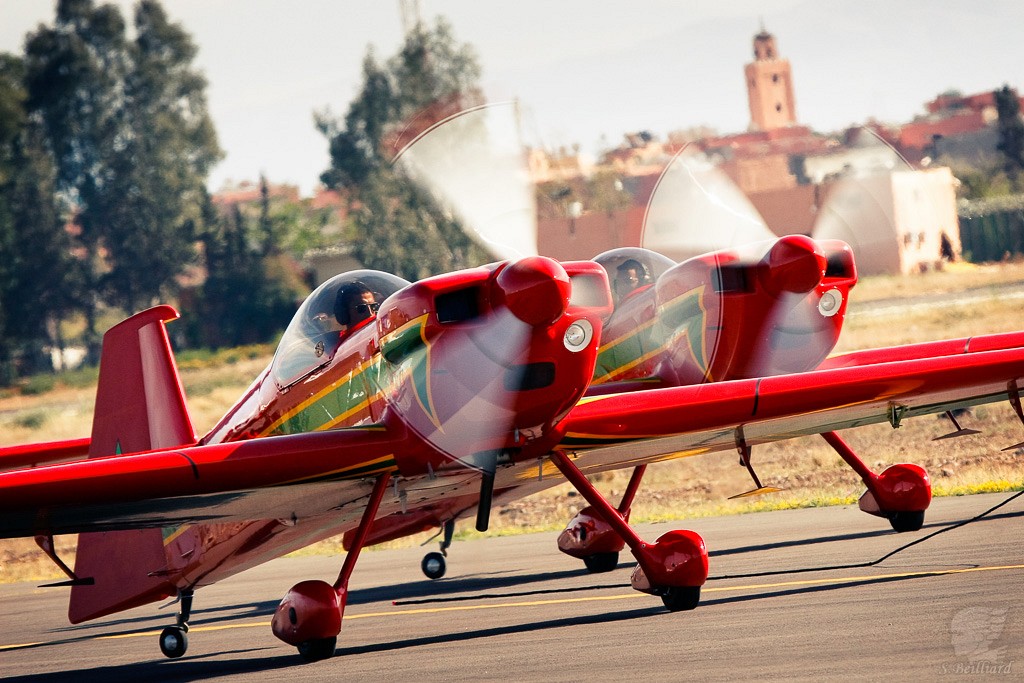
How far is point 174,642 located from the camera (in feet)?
34.8

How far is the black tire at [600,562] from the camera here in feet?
40.8

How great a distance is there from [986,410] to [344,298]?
14.0 m

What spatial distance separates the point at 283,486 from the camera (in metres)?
8.98

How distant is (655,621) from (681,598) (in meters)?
0.26

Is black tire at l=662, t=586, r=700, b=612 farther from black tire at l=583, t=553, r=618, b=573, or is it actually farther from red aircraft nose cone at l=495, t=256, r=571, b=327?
black tire at l=583, t=553, r=618, b=573

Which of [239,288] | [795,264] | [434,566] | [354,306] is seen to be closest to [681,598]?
[795,264]

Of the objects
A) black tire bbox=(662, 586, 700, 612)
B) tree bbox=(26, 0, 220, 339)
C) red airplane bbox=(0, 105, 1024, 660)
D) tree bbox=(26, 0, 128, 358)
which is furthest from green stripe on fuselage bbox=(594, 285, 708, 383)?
tree bbox=(26, 0, 128, 358)

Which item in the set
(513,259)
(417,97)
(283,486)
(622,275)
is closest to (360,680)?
(283,486)

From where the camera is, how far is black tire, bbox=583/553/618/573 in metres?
12.4

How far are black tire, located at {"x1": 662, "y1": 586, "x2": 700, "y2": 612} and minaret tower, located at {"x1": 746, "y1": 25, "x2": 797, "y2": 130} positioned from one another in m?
3.52

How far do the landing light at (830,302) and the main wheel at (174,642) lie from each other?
585 cm

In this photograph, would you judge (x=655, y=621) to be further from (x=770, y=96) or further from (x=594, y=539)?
(x=770, y=96)

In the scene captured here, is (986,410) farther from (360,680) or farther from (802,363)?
(360,680)

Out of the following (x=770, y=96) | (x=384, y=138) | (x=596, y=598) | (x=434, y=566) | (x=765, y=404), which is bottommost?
(x=434, y=566)
